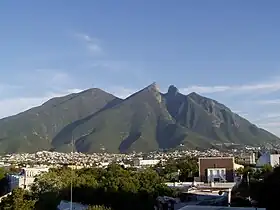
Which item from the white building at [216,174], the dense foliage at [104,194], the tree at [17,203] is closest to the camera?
the dense foliage at [104,194]

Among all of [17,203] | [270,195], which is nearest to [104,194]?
[17,203]

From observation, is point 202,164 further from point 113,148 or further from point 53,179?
point 113,148

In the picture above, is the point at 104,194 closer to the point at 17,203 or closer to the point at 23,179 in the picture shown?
the point at 17,203

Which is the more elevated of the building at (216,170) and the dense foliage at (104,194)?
the building at (216,170)

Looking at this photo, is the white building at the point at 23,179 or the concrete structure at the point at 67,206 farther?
the white building at the point at 23,179

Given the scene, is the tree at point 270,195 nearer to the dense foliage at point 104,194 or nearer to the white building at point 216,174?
the dense foliage at point 104,194

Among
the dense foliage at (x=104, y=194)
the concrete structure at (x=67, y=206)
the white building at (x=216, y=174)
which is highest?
the white building at (x=216, y=174)

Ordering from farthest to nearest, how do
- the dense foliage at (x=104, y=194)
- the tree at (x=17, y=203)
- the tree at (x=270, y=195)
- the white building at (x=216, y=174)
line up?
the white building at (x=216, y=174) → the tree at (x=17, y=203) → the dense foliage at (x=104, y=194) → the tree at (x=270, y=195)

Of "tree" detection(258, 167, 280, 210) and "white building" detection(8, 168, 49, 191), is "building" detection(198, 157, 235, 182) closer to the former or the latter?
"white building" detection(8, 168, 49, 191)

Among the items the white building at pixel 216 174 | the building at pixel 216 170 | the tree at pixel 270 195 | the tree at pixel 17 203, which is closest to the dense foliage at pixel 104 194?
the tree at pixel 17 203
